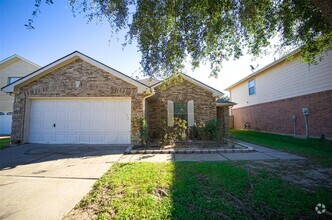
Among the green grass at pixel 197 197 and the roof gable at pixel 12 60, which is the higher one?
the roof gable at pixel 12 60

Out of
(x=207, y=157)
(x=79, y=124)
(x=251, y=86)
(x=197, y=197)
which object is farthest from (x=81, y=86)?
(x=251, y=86)

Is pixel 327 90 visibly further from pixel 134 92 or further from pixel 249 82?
pixel 134 92

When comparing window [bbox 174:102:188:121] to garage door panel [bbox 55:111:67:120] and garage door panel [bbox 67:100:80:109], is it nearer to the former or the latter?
garage door panel [bbox 67:100:80:109]

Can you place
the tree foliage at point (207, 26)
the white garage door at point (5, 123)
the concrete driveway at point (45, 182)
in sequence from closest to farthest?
the concrete driveway at point (45, 182)
the tree foliage at point (207, 26)
the white garage door at point (5, 123)

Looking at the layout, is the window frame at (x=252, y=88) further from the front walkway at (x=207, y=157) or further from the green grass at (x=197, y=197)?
the green grass at (x=197, y=197)

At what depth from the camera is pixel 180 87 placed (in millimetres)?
11852

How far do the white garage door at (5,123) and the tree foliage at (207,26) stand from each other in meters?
17.3

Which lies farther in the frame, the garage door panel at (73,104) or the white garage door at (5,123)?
the white garage door at (5,123)

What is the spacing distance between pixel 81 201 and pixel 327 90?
44.2 feet

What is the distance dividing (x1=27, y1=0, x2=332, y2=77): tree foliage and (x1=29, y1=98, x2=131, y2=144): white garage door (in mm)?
3939

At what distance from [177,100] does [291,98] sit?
28.8ft

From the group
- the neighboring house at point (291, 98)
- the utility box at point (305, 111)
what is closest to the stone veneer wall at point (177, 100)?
the neighboring house at point (291, 98)

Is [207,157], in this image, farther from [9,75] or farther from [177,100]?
[9,75]

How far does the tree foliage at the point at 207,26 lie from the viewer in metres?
5.16
